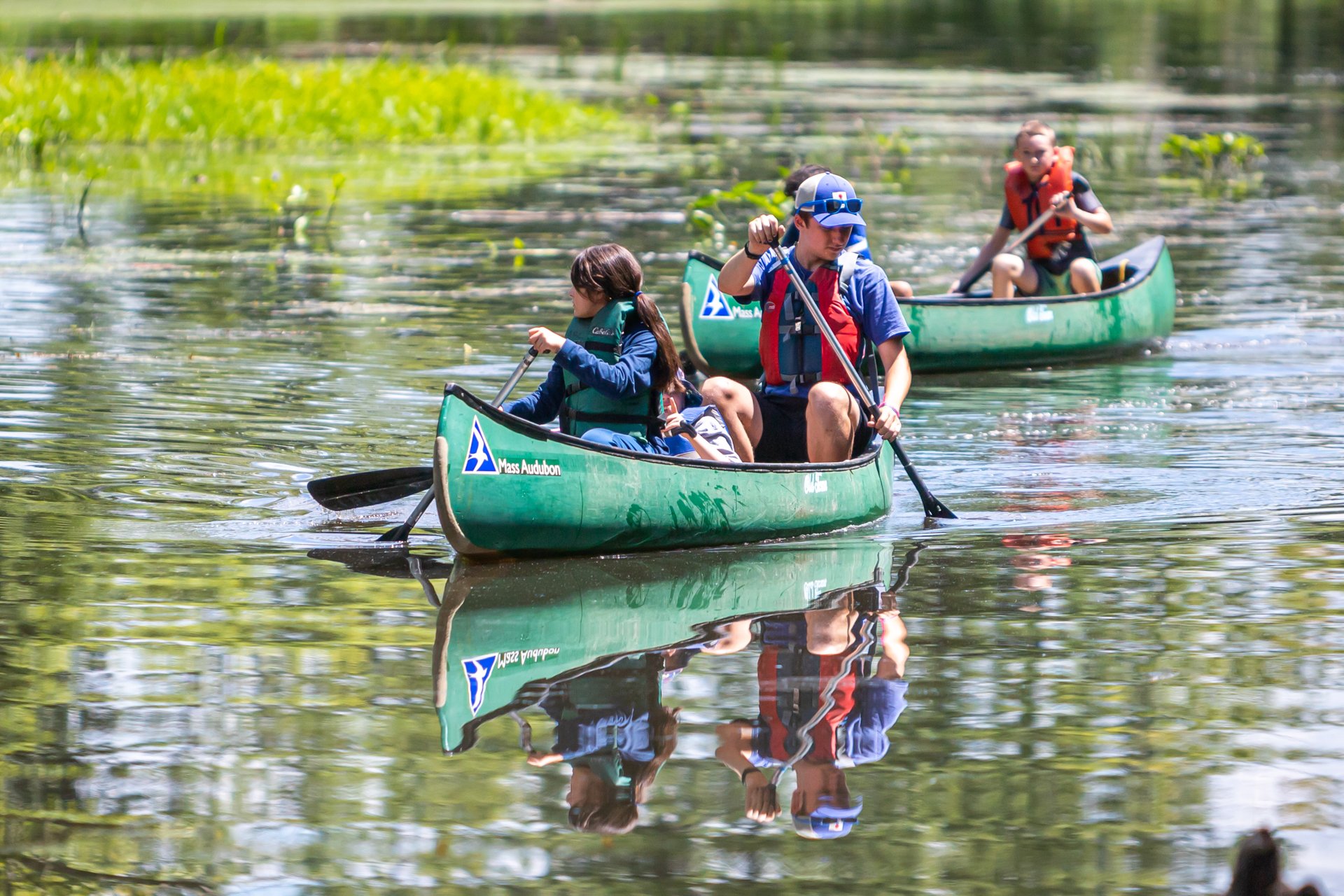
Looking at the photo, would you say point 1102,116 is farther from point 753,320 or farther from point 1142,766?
point 1142,766

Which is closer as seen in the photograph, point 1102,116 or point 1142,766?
point 1142,766

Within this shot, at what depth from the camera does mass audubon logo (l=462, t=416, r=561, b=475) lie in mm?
6422

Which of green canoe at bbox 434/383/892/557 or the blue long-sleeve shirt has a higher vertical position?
the blue long-sleeve shirt

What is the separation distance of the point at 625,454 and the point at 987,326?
208 inches

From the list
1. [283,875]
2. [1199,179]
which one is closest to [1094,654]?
[283,875]

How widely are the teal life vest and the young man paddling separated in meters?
0.56

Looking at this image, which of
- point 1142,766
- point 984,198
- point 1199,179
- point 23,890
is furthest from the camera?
point 1199,179

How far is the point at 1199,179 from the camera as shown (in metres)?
20.8

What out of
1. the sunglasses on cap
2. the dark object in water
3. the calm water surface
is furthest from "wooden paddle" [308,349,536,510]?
the dark object in water

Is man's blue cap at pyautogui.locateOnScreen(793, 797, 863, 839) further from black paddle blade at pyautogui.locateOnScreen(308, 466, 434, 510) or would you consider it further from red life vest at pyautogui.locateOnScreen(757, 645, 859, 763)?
black paddle blade at pyautogui.locateOnScreen(308, 466, 434, 510)

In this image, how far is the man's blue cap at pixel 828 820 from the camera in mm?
4379

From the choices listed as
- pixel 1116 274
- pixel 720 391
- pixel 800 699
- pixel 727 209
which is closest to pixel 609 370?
pixel 720 391

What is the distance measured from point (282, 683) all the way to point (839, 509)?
8.53ft

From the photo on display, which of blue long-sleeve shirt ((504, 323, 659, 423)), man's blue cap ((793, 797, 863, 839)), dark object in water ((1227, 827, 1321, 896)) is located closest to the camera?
dark object in water ((1227, 827, 1321, 896))
